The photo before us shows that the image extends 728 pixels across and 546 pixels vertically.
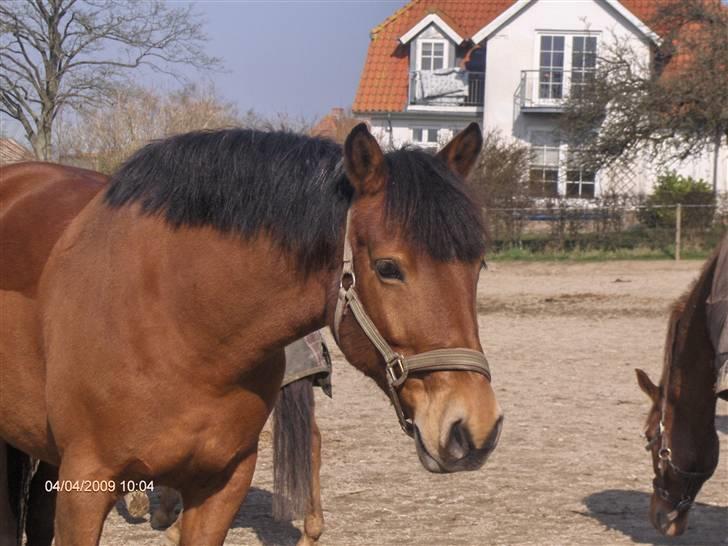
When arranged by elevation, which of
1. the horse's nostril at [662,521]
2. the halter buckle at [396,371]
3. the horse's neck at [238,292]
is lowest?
the horse's nostril at [662,521]

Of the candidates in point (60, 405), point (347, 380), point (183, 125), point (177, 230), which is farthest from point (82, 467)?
point (183, 125)

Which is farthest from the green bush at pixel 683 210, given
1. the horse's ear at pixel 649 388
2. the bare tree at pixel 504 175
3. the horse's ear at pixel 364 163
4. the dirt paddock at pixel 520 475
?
the horse's ear at pixel 364 163

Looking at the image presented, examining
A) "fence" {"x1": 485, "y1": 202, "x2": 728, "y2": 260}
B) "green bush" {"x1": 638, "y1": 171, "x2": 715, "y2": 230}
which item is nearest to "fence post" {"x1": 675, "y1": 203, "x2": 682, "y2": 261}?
"fence" {"x1": 485, "y1": 202, "x2": 728, "y2": 260}

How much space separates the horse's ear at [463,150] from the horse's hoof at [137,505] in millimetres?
3128

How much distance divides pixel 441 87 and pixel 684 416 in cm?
2976

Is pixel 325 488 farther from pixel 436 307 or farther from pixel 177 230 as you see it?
pixel 436 307

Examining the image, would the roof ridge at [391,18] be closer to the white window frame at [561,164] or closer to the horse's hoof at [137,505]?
the white window frame at [561,164]

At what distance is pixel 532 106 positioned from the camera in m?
→ 32.4

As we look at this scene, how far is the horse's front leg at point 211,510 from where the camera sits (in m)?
3.20

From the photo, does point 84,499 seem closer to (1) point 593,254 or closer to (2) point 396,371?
(2) point 396,371

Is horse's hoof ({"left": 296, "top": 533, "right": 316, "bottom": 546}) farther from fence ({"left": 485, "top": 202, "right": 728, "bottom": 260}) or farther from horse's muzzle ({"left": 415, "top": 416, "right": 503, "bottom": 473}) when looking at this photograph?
fence ({"left": 485, "top": 202, "right": 728, "bottom": 260})

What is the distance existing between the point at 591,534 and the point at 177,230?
3114 mm

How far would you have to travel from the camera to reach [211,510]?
10.5 ft

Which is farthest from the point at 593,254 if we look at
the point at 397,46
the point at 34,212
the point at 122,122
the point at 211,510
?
the point at 211,510
